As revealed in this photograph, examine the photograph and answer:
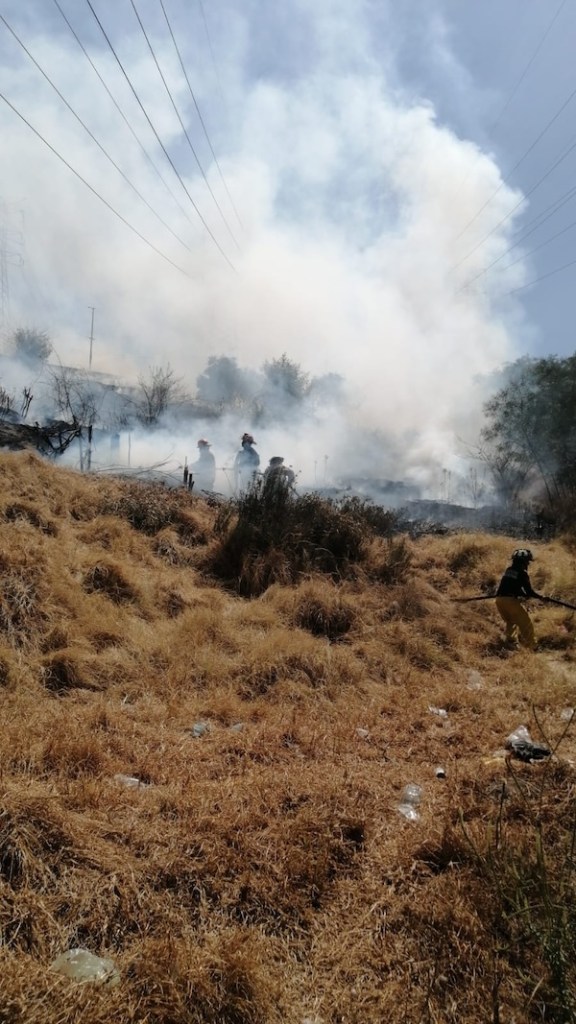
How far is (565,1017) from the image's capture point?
63.5 inches

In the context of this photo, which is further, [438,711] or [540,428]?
[540,428]

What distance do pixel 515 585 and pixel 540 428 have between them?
12488 millimetres

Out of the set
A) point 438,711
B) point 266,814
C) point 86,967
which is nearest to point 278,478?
point 438,711

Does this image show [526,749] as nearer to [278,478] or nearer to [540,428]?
[278,478]

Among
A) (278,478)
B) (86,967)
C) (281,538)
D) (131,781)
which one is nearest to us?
(86,967)

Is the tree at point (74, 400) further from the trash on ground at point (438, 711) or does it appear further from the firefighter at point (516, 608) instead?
the trash on ground at point (438, 711)

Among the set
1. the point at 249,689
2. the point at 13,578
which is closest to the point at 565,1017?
the point at 249,689

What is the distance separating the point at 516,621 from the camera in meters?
6.35

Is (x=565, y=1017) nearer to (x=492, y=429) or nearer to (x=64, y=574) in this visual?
(x=64, y=574)

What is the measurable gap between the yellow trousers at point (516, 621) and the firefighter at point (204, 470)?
24.9ft

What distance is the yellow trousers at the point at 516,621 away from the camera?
6.21 meters

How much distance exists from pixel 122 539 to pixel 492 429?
15.0 metres

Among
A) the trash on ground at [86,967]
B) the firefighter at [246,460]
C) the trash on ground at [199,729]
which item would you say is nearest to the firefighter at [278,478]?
the firefighter at [246,460]

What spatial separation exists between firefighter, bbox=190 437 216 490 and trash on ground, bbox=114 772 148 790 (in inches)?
380
